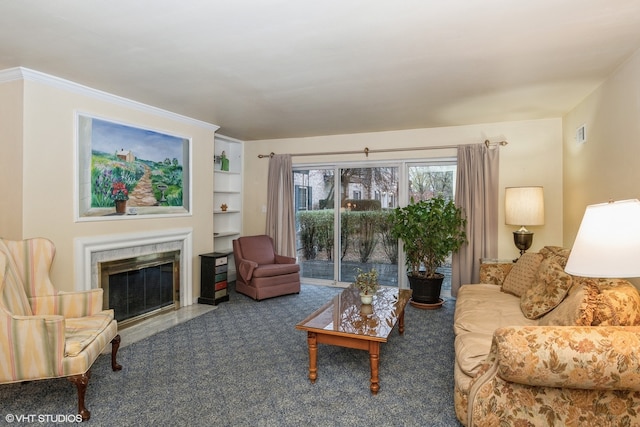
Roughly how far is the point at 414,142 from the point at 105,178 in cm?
387

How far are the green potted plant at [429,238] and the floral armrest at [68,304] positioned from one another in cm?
336

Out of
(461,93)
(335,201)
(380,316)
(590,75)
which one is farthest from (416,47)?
(335,201)

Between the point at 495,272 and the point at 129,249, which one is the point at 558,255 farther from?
the point at 129,249

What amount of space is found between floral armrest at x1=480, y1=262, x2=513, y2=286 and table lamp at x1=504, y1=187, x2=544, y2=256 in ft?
1.32

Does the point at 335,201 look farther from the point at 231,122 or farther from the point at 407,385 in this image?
the point at 407,385

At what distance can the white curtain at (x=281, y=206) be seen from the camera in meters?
5.84

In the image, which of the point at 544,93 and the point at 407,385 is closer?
the point at 407,385

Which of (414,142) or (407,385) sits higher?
(414,142)

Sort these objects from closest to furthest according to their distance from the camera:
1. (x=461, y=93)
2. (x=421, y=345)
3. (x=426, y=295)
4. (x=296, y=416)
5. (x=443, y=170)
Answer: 1. (x=296, y=416)
2. (x=421, y=345)
3. (x=461, y=93)
4. (x=426, y=295)
5. (x=443, y=170)

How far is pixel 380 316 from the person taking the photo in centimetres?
289

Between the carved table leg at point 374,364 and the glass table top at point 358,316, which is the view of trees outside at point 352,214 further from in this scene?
the carved table leg at point 374,364

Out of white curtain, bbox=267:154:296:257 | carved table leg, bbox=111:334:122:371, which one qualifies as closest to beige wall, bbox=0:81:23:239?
carved table leg, bbox=111:334:122:371

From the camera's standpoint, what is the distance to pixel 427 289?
4.50m

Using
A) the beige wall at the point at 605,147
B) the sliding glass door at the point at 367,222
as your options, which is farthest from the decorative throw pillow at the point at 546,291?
the sliding glass door at the point at 367,222
